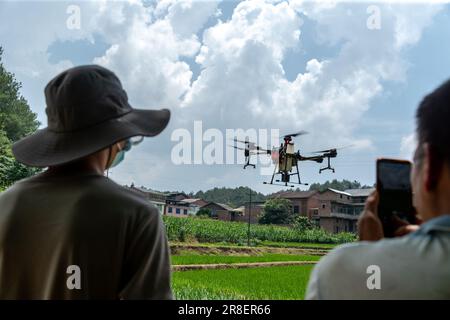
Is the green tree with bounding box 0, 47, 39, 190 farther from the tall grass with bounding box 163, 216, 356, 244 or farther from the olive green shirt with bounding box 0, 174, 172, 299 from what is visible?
the olive green shirt with bounding box 0, 174, 172, 299

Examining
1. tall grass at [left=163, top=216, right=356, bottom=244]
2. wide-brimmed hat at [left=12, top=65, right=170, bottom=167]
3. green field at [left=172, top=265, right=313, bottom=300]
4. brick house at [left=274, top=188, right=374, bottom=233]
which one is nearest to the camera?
wide-brimmed hat at [left=12, top=65, right=170, bottom=167]

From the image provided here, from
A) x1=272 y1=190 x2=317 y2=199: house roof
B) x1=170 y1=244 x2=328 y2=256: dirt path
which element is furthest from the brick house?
x1=170 y1=244 x2=328 y2=256: dirt path

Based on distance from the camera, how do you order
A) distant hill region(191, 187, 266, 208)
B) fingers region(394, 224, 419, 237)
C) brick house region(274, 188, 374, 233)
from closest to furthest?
fingers region(394, 224, 419, 237)
brick house region(274, 188, 374, 233)
distant hill region(191, 187, 266, 208)

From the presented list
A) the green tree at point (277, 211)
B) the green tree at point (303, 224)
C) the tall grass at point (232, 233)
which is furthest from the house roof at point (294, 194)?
the tall grass at point (232, 233)

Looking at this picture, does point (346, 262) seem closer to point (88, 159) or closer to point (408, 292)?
point (408, 292)

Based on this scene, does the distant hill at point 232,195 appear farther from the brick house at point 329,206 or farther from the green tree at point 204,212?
the brick house at point 329,206
